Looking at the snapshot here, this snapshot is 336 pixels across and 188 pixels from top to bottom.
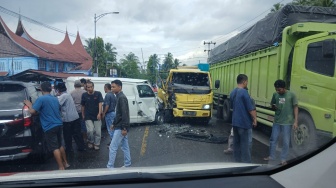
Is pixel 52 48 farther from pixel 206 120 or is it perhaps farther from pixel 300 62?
pixel 206 120

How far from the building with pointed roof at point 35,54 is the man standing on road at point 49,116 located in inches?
19.2

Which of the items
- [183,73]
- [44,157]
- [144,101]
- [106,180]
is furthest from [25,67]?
[183,73]

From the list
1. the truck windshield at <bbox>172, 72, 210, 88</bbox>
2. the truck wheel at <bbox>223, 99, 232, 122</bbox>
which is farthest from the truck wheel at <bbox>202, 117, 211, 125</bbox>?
the truck windshield at <bbox>172, 72, 210, 88</bbox>

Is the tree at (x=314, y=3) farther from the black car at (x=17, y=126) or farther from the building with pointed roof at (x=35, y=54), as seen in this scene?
the black car at (x=17, y=126)

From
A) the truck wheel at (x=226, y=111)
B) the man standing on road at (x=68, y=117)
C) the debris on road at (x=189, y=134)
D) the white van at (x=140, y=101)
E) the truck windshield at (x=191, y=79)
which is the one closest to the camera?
the man standing on road at (x=68, y=117)

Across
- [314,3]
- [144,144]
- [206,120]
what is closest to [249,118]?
[144,144]

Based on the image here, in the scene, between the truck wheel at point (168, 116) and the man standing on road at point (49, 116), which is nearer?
the man standing on road at point (49, 116)

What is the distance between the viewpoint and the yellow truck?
34.4 ft

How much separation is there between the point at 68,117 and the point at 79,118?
626 mm

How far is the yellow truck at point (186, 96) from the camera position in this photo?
34.4 ft

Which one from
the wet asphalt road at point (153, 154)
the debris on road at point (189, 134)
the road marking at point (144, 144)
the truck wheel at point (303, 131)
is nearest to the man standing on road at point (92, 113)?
the wet asphalt road at point (153, 154)

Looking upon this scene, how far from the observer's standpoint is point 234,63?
37.0ft

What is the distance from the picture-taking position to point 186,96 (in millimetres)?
10602

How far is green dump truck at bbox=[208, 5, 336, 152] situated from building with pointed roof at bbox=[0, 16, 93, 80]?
12.9ft
